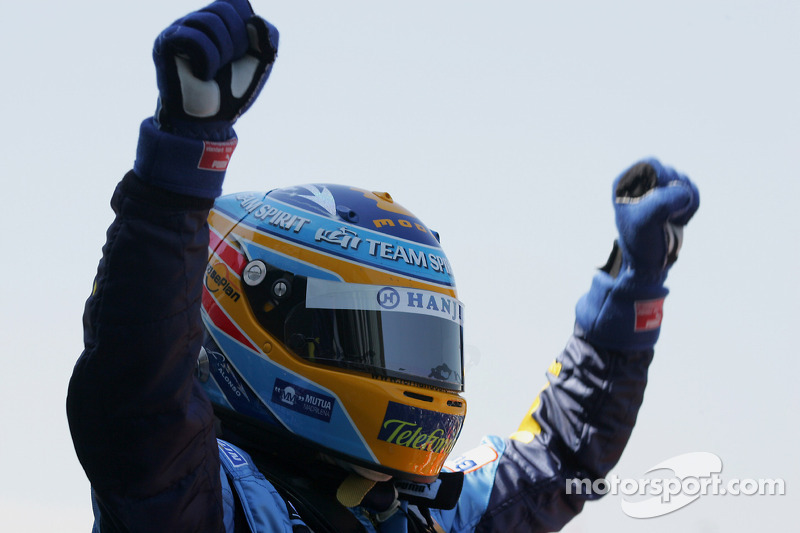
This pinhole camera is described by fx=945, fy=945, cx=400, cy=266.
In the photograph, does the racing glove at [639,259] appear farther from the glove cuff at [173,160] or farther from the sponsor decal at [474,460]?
the glove cuff at [173,160]

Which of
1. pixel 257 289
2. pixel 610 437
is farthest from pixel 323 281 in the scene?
pixel 610 437

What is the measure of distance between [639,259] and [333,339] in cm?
114

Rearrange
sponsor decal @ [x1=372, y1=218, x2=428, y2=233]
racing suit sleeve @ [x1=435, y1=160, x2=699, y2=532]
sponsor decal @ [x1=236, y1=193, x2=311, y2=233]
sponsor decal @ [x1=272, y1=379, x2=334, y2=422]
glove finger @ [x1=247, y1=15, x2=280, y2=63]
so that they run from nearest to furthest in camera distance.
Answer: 1. glove finger @ [x1=247, y1=15, x2=280, y2=63]
2. sponsor decal @ [x1=272, y1=379, x2=334, y2=422]
3. sponsor decal @ [x1=236, y1=193, x2=311, y2=233]
4. sponsor decal @ [x1=372, y1=218, x2=428, y2=233]
5. racing suit sleeve @ [x1=435, y1=160, x2=699, y2=532]

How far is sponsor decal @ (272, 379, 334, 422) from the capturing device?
273 centimetres

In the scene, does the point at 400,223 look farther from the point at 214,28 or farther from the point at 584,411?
the point at 214,28

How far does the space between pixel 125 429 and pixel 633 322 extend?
2047 millimetres

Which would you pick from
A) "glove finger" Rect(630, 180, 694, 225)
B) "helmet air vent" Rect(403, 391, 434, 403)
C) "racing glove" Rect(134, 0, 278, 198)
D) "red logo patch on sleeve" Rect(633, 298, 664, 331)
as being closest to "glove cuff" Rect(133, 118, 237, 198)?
"racing glove" Rect(134, 0, 278, 198)

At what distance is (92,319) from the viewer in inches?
74.0

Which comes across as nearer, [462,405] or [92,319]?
[92,319]

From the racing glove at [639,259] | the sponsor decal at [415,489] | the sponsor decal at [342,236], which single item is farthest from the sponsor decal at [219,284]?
the racing glove at [639,259]

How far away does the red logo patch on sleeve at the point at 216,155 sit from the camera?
73.2 inches

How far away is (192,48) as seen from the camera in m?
1.69

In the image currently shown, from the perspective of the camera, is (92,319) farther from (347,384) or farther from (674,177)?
(674,177)

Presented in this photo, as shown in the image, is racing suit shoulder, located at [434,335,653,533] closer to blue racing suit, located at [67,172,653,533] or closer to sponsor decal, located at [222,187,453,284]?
sponsor decal, located at [222,187,453,284]
